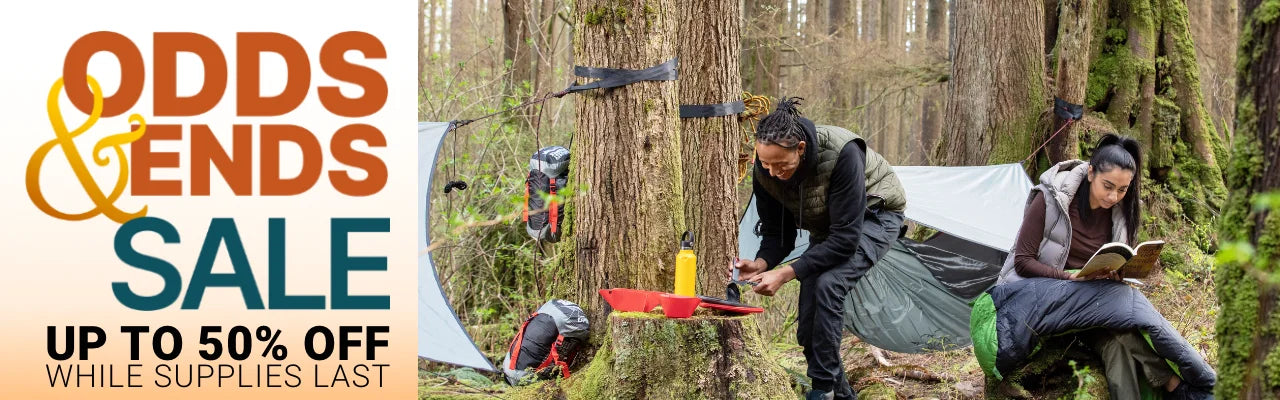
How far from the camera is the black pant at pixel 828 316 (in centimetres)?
384

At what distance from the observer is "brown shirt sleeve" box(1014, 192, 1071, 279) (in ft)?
13.2

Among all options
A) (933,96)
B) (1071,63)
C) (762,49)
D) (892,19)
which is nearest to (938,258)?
(1071,63)

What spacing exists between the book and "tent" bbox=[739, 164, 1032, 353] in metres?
1.54

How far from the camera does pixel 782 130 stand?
147 inches

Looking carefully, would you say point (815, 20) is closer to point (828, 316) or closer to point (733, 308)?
point (828, 316)

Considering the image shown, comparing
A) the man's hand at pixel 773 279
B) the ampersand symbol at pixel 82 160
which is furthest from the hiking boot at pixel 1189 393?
the ampersand symbol at pixel 82 160

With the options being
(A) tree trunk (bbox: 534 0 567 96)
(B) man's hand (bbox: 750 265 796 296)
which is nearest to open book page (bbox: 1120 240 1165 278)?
(B) man's hand (bbox: 750 265 796 296)

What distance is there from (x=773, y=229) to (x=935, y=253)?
203 centimetres

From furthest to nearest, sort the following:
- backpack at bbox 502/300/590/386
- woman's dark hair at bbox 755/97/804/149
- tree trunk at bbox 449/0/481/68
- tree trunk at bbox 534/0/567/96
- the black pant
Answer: tree trunk at bbox 449/0/481/68
tree trunk at bbox 534/0/567/96
backpack at bbox 502/300/590/386
the black pant
woman's dark hair at bbox 755/97/804/149

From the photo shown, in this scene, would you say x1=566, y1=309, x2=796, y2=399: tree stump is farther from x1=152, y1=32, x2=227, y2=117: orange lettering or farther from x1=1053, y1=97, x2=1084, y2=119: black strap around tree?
x1=1053, y1=97, x2=1084, y2=119: black strap around tree

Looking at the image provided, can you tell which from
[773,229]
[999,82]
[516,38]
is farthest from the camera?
[516,38]

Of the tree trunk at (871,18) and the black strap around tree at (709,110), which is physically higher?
the tree trunk at (871,18)

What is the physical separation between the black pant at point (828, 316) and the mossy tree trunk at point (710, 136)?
3.07 ft

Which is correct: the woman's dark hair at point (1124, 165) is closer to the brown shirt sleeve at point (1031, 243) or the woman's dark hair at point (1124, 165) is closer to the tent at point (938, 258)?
the brown shirt sleeve at point (1031, 243)
